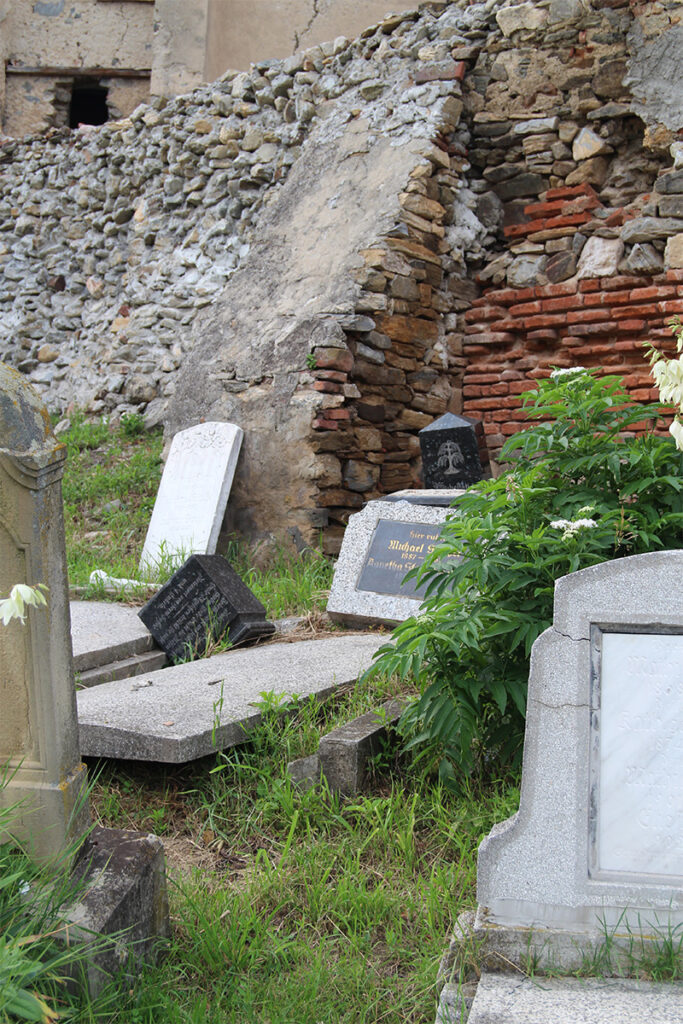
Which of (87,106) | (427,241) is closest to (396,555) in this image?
(427,241)

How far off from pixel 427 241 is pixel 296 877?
520cm

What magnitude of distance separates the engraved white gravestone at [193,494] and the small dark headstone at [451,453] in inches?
54.4

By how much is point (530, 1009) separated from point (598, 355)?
5.63 metres

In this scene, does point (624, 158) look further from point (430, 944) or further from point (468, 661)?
point (430, 944)

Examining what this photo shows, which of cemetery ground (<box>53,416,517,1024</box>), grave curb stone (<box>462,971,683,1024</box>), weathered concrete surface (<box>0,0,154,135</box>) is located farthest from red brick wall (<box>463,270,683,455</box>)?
weathered concrete surface (<box>0,0,154,135</box>)

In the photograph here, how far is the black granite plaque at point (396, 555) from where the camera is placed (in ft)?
15.8

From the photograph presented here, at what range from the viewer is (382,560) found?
4.92 m

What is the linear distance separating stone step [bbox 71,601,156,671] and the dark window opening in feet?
33.5

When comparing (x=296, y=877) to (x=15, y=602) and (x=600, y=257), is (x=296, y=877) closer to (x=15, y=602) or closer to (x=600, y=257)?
(x=15, y=602)

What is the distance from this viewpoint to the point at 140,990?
7.49 ft

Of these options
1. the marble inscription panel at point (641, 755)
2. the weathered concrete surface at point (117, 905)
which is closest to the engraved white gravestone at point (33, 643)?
the weathered concrete surface at point (117, 905)

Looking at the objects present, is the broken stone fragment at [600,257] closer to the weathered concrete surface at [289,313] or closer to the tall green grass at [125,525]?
the weathered concrete surface at [289,313]

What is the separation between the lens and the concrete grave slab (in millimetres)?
4770

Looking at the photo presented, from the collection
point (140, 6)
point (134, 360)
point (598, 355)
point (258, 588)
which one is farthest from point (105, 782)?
point (140, 6)
